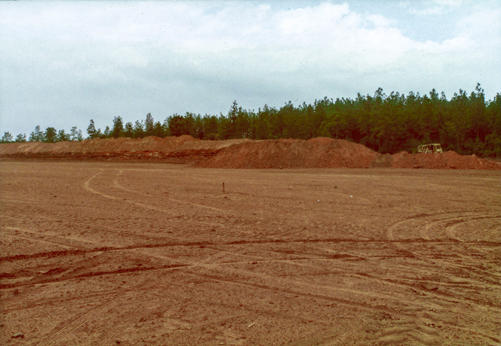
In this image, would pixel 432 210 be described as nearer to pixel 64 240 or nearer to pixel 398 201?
pixel 398 201

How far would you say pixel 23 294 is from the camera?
13.0ft

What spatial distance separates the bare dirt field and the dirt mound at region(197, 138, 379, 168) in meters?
24.3

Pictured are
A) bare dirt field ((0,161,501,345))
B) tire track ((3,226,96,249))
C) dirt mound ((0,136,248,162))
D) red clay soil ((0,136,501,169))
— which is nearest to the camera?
bare dirt field ((0,161,501,345))

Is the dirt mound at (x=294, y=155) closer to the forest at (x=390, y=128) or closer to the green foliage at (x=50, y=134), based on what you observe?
the forest at (x=390, y=128)

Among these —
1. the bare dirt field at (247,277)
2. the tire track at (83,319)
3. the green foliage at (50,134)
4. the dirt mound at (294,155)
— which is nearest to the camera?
the tire track at (83,319)

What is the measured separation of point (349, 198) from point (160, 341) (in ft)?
32.7

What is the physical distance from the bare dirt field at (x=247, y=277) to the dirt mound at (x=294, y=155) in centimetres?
2431

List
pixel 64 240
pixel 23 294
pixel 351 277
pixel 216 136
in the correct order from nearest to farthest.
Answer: pixel 23 294 < pixel 351 277 < pixel 64 240 < pixel 216 136

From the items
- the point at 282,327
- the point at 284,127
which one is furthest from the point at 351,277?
the point at 284,127

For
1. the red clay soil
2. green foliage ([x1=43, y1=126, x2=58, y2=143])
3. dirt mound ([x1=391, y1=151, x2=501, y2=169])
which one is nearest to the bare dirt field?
dirt mound ([x1=391, y1=151, x2=501, y2=169])

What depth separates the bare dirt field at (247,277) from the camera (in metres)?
3.20

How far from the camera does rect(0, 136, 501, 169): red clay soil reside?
99.8 ft

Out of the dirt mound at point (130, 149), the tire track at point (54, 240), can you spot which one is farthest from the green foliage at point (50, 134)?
the tire track at point (54, 240)

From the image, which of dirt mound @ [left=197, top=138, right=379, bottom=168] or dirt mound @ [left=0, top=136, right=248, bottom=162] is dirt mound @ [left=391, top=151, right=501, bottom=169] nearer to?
dirt mound @ [left=197, top=138, right=379, bottom=168]
